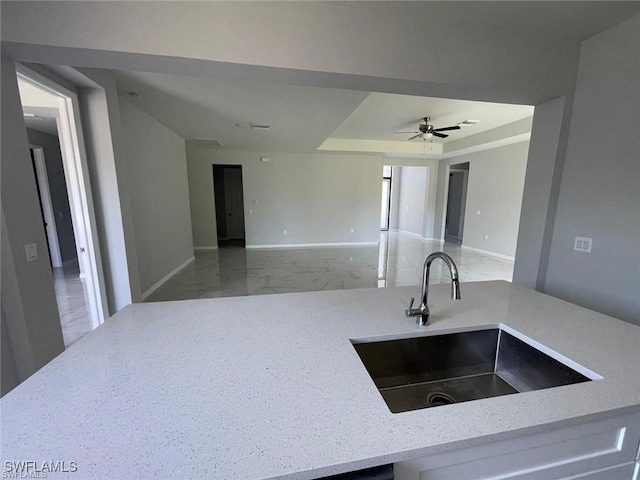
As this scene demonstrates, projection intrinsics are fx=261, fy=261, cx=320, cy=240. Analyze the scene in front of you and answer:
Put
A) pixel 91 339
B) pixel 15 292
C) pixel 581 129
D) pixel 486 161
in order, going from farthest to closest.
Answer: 1. pixel 486 161
2. pixel 581 129
3. pixel 15 292
4. pixel 91 339

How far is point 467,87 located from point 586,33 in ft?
2.97

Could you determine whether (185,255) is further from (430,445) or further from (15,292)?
(430,445)

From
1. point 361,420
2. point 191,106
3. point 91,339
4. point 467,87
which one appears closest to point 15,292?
point 91,339

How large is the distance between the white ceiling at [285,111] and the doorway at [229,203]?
2.40 m

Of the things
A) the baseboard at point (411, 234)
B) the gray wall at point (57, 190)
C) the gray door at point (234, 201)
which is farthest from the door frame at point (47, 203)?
the baseboard at point (411, 234)

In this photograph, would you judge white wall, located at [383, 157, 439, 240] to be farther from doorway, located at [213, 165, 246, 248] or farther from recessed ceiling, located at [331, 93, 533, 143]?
doorway, located at [213, 165, 246, 248]

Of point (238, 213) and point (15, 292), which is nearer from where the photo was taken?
point (15, 292)

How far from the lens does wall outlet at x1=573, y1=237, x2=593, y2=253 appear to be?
1.94 metres

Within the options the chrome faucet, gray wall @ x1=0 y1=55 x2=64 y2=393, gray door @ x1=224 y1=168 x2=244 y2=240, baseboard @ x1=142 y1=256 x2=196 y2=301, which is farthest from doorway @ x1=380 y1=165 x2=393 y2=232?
gray wall @ x1=0 y1=55 x2=64 y2=393

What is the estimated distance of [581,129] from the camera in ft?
6.47

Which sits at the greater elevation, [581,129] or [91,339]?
[581,129]

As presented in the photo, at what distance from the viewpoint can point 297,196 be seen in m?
7.15

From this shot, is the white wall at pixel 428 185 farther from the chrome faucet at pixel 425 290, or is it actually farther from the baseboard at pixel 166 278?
the chrome faucet at pixel 425 290

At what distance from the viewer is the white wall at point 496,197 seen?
18.8 ft
